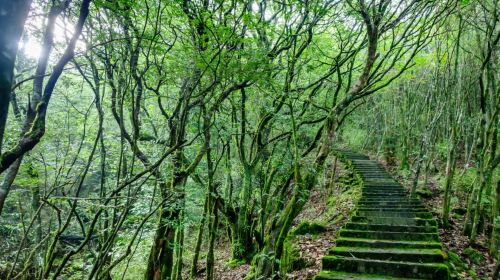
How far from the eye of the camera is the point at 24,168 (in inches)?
347

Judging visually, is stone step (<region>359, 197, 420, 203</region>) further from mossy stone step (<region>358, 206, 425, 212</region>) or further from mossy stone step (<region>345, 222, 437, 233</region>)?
mossy stone step (<region>345, 222, 437, 233</region>)

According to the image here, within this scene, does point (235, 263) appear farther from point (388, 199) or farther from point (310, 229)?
point (388, 199)

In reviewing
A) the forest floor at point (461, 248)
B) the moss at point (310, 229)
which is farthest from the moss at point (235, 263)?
the forest floor at point (461, 248)

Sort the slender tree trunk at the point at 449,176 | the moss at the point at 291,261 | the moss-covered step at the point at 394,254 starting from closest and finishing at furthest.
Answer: the moss-covered step at the point at 394,254 < the moss at the point at 291,261 < the slender tree trunk at the point at 449,176

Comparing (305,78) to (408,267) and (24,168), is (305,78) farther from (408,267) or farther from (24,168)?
(24,168)

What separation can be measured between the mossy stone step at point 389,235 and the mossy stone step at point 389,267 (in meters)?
1.36

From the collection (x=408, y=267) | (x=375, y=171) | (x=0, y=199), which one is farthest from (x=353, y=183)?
(x=0, y=199)

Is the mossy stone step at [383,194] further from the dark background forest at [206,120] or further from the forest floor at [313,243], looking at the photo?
the dark background forest at [206,120]

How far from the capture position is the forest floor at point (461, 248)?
650 cm

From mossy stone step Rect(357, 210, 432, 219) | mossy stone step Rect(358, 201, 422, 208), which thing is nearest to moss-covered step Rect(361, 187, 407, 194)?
mossy stone step Rect(358, 201, 422, 208)

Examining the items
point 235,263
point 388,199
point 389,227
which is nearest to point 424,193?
point 388,199

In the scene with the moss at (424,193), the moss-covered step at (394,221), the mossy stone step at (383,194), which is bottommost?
the moss-covered step at (394,221)

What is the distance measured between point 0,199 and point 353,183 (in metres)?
12.8

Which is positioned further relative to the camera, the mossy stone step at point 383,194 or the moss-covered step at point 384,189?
the moss-covered step at point 384,189
